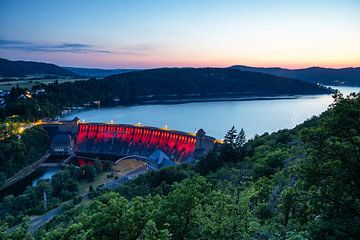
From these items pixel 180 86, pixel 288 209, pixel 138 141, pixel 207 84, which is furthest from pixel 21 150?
pixel 207 84

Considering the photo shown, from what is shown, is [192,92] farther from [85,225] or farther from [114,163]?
[85,225]

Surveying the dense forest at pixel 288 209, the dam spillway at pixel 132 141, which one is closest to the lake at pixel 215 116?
the dam spillway at pixel 132 141

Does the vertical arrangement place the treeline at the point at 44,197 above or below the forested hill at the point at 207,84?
below

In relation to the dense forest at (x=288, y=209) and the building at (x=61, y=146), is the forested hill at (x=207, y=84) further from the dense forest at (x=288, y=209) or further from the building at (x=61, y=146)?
the dense forest at (x=288, y=209)

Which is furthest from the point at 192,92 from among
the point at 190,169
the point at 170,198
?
the point at 170,198

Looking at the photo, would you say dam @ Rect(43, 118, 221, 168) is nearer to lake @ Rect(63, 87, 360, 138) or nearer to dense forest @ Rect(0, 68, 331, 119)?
lake @ Rect(63, 87, 360, 138)

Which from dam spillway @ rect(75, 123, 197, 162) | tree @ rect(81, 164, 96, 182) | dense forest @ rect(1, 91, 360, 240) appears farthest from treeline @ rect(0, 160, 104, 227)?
dense forest @ rect(1, 91, 360, 240)
